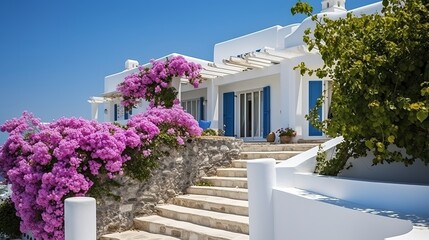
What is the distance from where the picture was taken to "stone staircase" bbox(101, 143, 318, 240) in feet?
28.6

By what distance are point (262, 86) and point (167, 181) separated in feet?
30.9

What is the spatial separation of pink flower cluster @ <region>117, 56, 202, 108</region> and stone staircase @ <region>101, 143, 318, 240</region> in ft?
14.8

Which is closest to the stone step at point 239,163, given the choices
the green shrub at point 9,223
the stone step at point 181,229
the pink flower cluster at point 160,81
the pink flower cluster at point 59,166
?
the stone step at point 181,229

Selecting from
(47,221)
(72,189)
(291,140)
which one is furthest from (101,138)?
(291,140)

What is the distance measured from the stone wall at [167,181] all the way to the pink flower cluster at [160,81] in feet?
12.1

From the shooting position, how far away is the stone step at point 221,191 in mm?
10101

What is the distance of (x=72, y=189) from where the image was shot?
31.2ft

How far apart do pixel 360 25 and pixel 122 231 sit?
24.0ft

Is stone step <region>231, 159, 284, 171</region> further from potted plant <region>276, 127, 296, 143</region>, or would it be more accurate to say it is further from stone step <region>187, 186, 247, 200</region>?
potted plant <region>276, 127, 296, 143</region>

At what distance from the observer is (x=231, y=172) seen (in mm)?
11852

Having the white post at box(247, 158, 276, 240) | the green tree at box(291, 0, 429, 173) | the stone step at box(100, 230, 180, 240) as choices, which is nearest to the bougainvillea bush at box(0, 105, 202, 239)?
the stone step at box(100, 230, 180, 240)

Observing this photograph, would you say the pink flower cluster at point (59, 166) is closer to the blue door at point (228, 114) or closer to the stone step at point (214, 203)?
the stone step at point (214, 203)

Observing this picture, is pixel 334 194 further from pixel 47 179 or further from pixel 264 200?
pixel 47 179

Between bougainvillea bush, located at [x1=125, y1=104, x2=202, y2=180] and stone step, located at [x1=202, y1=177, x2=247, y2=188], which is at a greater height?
bougainvillea bush, located at [x1=125, y1=104, x2=202, y2=180]
